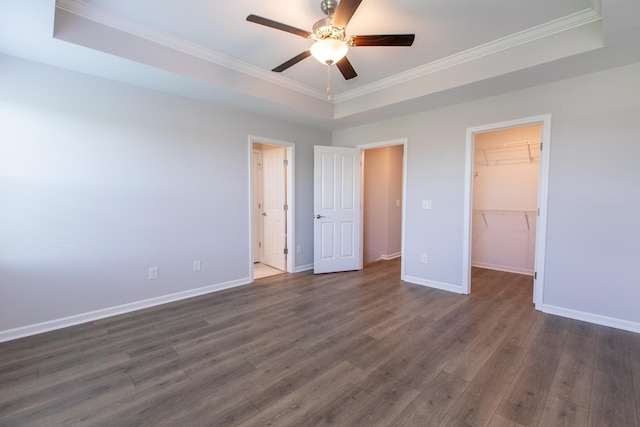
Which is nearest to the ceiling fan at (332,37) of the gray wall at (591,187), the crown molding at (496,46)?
the crown molding at (496,46)

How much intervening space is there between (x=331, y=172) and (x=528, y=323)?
3157 millimetres

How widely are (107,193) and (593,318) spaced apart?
5.04 metres

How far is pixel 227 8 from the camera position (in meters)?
2.29

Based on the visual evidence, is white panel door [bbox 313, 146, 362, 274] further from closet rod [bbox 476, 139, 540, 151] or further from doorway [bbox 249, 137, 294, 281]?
closet rod [bbox 476, 139, 540, 151]

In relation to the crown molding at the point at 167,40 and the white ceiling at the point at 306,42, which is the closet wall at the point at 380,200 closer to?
the white ceiling at the point at 306,42

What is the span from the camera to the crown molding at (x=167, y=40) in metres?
2.26

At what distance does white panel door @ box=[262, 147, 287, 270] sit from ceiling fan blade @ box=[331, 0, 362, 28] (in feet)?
9.55

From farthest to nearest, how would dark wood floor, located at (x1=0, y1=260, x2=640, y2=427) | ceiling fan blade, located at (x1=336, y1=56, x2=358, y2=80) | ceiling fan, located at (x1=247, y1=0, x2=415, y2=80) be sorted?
ceiling fan blade, located at (x1=336, y1=56, x2=358, y2=80), ceiling fan, located at (x1=247, y1=0, x2=415, y2=80), dark wood floor, located at (x1=0, y1=260, x2=640, y2=427)

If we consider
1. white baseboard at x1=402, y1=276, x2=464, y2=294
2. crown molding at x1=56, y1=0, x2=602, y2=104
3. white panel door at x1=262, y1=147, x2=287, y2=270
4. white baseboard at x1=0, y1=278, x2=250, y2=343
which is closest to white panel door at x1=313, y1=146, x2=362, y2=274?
white panel door at x1=262, y1=147, x2=287, y2=270

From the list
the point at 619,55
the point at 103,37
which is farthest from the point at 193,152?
the point at 619,55

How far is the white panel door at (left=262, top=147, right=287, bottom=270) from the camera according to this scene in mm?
4834

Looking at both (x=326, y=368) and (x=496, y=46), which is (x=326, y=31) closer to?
(x=496, y=46)

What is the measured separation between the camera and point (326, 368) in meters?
2.10

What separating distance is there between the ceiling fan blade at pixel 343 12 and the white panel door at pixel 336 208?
2653 mm
